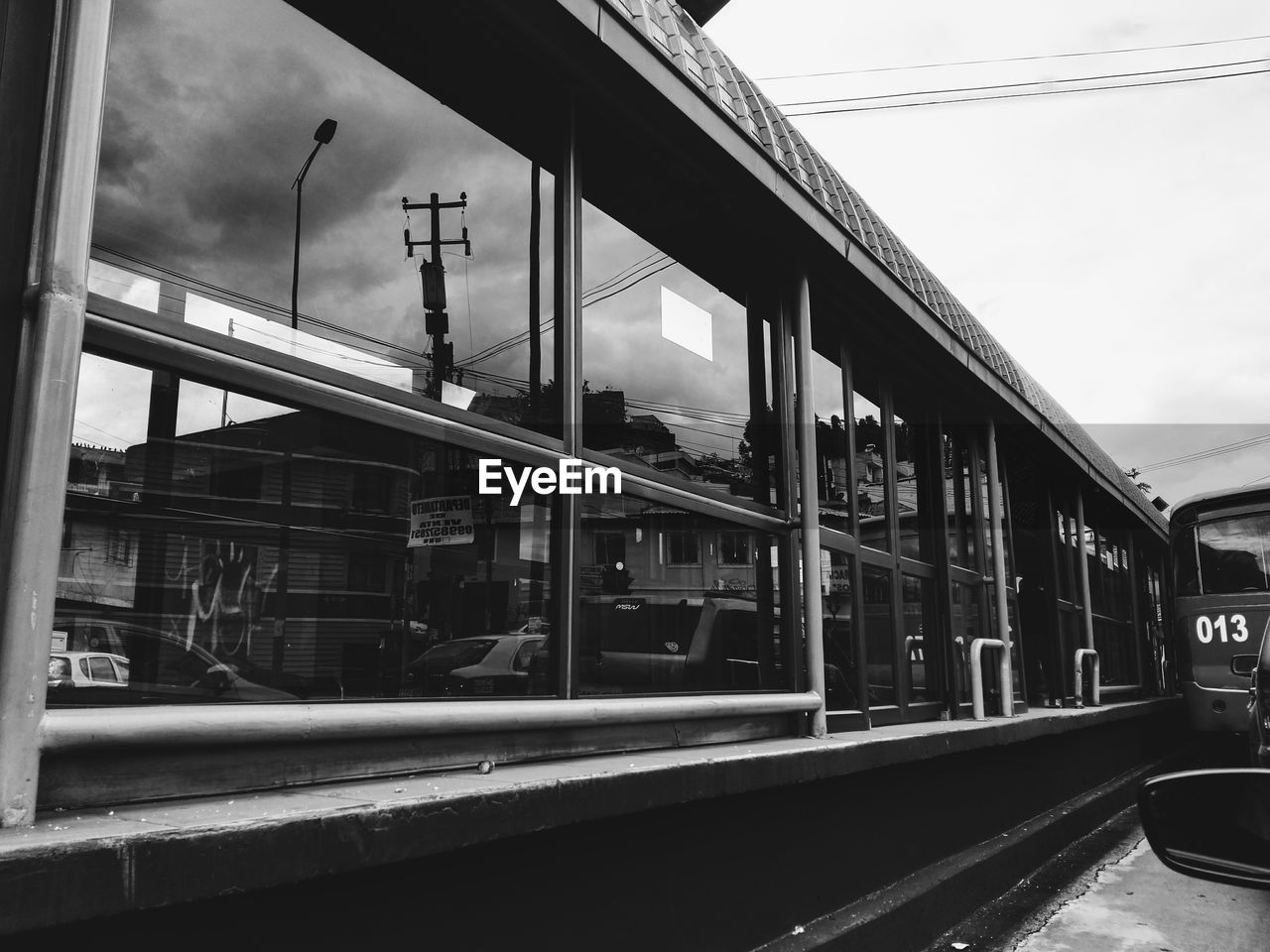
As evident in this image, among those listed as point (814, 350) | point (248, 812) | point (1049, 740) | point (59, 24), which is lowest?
point (1049, 740)

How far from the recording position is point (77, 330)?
6.23 feet

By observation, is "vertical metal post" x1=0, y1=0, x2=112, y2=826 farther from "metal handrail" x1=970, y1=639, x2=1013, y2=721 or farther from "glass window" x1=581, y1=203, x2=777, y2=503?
"metal handrail" x1=970, y1=639, x2=1013, y2=721

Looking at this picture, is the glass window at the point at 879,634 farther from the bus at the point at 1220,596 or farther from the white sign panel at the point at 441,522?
the bus at the point at 1220,596

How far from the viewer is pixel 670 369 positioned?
4.32 meters

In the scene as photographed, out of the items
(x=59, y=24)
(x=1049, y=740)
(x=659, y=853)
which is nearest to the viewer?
(x=59, y=24)

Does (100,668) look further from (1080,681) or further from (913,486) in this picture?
(1080,681)

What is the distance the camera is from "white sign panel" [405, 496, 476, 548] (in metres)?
2.79

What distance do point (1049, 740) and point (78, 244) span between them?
24.4 feet

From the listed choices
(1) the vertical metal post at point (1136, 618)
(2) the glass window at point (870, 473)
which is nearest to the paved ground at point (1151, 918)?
(2) the glass window at point (870, 473)

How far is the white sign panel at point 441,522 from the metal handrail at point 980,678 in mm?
4331

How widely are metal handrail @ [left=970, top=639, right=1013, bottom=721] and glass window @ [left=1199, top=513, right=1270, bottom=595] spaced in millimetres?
4675

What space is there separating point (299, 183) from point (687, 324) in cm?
216

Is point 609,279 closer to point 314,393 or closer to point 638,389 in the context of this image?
point 638,389

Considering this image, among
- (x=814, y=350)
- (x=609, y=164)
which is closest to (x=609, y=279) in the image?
(x=609, y=164)
